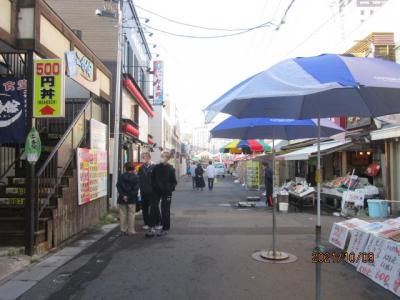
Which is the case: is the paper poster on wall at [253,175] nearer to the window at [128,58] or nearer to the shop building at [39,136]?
the window at [128,58]

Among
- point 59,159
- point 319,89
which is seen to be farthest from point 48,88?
point 319,89

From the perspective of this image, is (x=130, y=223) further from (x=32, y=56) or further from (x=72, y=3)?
(x=72, y=3)

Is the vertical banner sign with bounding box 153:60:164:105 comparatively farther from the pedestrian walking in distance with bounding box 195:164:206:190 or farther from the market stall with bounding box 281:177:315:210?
the market stall with bounding box 281:177:315:210

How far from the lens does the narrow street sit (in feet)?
19.4

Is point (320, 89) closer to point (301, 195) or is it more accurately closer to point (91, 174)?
point (91, 174)

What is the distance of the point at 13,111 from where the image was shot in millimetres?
8328

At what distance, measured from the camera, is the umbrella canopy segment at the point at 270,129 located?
8.70 meters

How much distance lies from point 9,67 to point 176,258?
18.2ft

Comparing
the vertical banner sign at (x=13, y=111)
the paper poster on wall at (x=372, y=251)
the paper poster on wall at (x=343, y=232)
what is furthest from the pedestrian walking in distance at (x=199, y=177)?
the paper poster on wall at (x=372, y=251)

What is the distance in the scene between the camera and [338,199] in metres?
15.8

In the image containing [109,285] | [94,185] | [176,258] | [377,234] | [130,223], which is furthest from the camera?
[94,185]

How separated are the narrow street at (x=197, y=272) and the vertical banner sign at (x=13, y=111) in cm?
257

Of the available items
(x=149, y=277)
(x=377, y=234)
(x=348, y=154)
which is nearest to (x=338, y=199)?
(x=348, y=154)

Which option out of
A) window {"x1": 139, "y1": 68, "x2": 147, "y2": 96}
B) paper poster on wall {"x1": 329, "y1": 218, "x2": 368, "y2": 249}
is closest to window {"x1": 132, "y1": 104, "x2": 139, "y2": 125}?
window {"x1": 139, "y1": 68, "x2": 147, "y2": 96}
